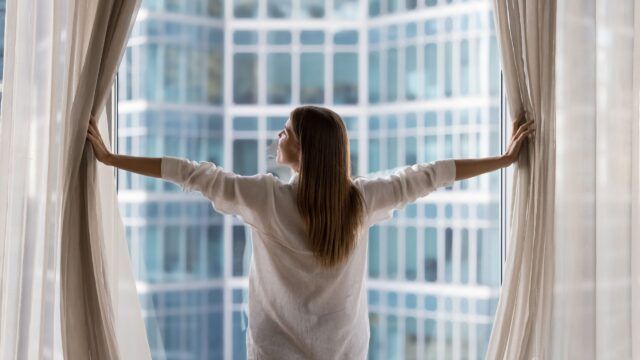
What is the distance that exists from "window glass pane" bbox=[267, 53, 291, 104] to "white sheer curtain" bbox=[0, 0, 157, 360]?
74 centimetres

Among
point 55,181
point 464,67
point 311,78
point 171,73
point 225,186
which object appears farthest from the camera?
point 311,78

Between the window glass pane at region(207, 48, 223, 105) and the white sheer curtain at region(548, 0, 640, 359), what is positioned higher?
the window glass pane at region(207, 48, 223, 105)

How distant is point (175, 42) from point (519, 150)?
1189mm

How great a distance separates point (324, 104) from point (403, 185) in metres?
0.79

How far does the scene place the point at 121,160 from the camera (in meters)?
1.75

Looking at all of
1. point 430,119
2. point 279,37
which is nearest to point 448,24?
point 430,119

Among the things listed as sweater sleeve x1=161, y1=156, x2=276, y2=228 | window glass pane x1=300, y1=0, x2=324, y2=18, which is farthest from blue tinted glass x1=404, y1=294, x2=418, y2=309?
window glass pane x1=300, y1=0, x2=324, y2=18

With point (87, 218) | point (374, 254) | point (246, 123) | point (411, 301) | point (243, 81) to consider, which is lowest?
point (411, 301)

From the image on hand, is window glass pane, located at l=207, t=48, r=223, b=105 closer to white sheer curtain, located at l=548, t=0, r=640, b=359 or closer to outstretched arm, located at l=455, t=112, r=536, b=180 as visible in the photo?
outstretched arm, located at l=455, t=112, r=536, b=180

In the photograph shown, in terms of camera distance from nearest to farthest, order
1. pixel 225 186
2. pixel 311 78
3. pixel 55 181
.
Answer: pixel 225 186
pixel 55 181
pixel 311 78

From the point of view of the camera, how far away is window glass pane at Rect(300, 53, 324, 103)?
247cm

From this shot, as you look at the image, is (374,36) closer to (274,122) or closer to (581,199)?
(274,122)

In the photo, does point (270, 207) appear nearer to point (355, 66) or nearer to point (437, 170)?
point (437, 170)

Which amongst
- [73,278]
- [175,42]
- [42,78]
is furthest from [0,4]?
[73,278]
